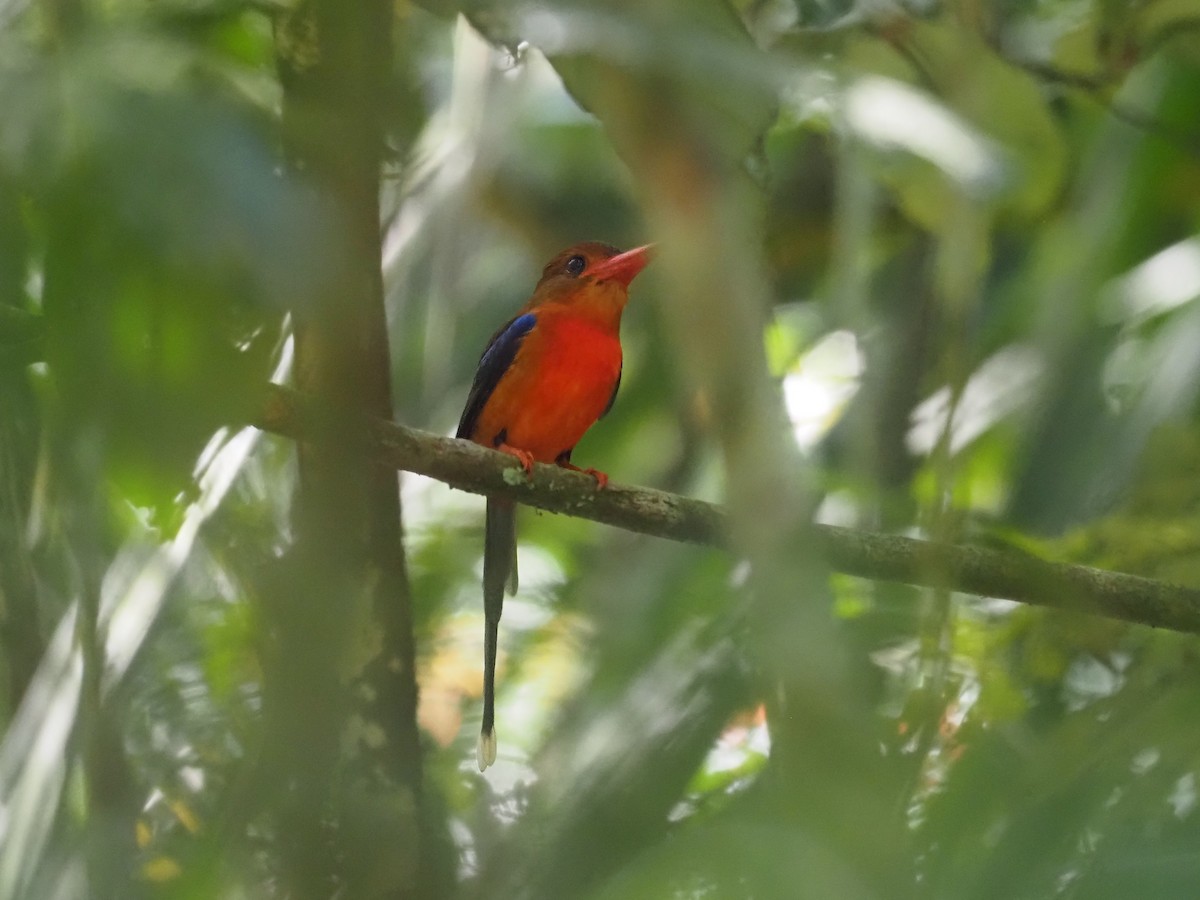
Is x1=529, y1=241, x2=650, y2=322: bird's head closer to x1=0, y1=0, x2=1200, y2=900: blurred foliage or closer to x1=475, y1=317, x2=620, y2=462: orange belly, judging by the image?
x1=475, y1=317, x2=620, y2=462: orange belly

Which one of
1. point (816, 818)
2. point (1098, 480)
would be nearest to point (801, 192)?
point (1098, 480)

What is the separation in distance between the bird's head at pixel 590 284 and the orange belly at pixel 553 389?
0.08 m

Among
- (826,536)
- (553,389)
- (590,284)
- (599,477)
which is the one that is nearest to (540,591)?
(826,536)

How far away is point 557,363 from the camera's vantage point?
392 centimetres

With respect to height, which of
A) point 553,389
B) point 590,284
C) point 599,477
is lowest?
point 553,389

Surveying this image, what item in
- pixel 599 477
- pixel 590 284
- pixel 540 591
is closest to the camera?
pixel 540 591

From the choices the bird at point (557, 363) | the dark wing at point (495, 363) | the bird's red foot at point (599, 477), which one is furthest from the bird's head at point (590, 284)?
the bird's red foot at point (599, 477)

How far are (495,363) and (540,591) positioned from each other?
9.74 feet

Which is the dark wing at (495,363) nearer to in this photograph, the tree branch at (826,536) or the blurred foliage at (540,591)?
the tree branch at (826,536)

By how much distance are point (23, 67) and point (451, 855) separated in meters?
0.48

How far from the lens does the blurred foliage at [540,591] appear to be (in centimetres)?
46

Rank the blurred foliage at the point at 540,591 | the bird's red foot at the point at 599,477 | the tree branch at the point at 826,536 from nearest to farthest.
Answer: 1. the blurred foliage at the point at 540,591
2. the tree branch at the point at 826,536
3. the bird's red foot at the point at 599,477

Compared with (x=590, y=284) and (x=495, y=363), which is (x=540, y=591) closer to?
(x=495, y=363)

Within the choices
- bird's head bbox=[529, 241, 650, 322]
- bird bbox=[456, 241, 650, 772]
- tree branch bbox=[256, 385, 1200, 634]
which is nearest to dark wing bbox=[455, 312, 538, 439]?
bird bbox=[456, 241, 650, 772]
